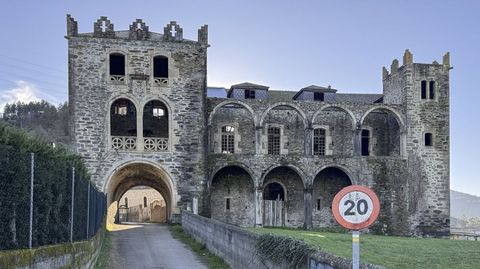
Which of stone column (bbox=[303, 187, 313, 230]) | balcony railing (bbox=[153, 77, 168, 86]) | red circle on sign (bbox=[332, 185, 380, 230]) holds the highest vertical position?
balcony railing (bbox=[153, 77, 168, 86])

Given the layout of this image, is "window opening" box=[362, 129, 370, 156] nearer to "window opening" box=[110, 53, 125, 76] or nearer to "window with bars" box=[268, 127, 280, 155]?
"window with bars" box=[268, 127, 280, 155]

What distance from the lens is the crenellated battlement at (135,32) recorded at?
2422cm

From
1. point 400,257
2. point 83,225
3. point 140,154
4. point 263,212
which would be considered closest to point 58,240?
point 83,225

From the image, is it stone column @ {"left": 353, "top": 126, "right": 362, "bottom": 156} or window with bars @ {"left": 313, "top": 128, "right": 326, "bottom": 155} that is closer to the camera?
stone column @ {"left": 353, "top": 126, "right": 362, "bottom": 156}

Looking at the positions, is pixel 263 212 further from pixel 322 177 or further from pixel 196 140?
pixel 196 140

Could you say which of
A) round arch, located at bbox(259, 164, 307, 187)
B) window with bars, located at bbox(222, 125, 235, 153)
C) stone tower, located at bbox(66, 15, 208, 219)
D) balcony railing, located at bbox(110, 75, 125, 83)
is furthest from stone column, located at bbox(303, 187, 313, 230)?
balcony railing, located at bbox(110, 75, 125, 83)

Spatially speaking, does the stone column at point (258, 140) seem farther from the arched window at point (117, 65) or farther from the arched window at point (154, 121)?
the arched window at point (117, 65)

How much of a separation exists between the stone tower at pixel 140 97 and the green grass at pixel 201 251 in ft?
12.7

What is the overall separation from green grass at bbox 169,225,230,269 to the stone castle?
3892mm

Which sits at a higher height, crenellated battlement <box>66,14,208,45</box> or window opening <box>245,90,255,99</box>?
crenellated battlement <box>66,14,208,45</box>

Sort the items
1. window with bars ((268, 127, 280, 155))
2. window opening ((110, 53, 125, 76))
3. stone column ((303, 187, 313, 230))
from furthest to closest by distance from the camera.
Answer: window with bars ((268, 127, 280, 155)), stone column ((303, 187, 313, 230)), window opening ((110, 53, 125, 76))

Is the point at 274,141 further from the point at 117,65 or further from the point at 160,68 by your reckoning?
the point at 117,65

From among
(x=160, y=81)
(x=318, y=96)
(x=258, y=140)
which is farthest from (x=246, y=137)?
(x=160, y=81)

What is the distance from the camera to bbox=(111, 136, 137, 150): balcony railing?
79.7 feet
